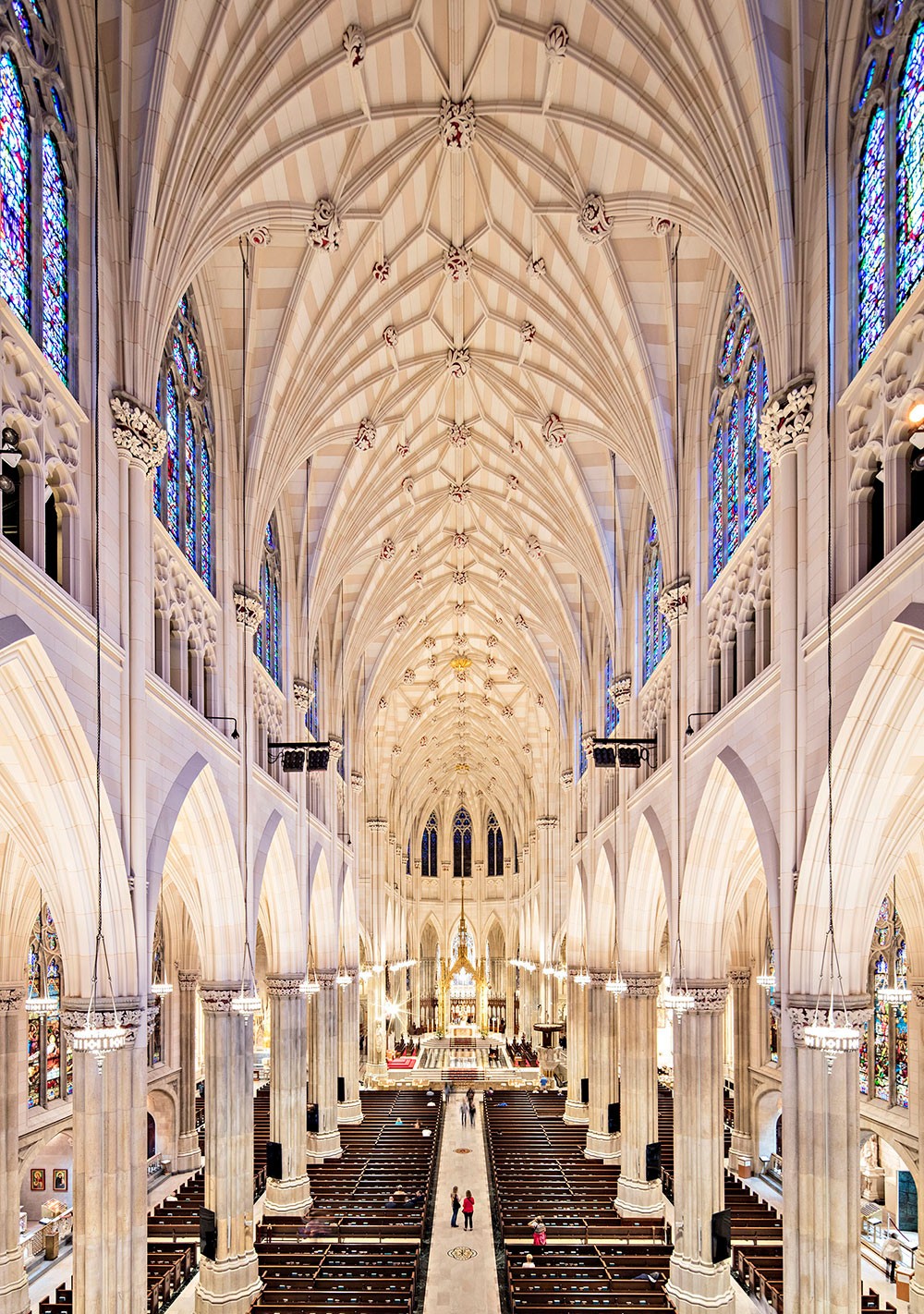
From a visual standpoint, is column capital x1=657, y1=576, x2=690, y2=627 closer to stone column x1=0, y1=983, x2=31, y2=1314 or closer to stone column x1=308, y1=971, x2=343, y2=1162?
stone column x1=0, y1=983, x2=31, y2=1314

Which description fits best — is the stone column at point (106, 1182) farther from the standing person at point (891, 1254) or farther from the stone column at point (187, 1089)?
the stone column at point (187, 1089)

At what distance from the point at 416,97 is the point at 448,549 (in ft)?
70.0

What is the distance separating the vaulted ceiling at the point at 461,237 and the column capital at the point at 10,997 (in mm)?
11538

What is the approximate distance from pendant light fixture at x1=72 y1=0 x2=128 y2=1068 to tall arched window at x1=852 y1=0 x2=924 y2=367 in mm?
9739

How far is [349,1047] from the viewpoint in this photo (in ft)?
143

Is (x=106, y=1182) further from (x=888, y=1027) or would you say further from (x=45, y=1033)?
(x=888, y=1027)

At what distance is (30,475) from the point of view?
12680mm

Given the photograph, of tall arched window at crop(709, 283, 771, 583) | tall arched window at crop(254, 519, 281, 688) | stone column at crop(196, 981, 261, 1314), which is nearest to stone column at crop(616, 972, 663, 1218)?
stone column at crop(196, 981, 261, 1314)

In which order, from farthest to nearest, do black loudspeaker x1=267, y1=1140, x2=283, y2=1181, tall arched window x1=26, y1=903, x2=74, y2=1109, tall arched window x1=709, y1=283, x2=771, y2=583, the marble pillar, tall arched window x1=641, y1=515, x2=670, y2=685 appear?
the marble pillar
black loudspeaker x1=267, y1=1140, x2=283, y2=1181
tall arched window x1=641, y1=515, x2=670, y2=685
tall arched window x1=26, y1=903, x2=74, y2=1109
tall arched window x1=709, y1=283, x2=771, y2=583

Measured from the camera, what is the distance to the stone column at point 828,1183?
45.4 feet

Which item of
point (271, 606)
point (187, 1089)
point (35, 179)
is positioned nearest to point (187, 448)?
point (35, 179)

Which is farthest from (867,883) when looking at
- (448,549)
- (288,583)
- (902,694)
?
(448,549)

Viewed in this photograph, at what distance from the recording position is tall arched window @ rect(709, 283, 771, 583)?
19.2m

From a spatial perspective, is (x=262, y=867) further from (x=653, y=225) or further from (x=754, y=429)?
(x=653, y=225)
